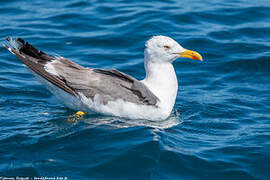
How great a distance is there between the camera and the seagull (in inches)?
320

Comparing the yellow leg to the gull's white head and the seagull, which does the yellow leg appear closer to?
the seagull

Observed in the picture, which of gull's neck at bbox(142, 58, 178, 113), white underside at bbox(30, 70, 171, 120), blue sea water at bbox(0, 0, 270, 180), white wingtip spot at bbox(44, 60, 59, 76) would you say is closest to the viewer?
blue sea water at bbox(0, 0, 270, 180)

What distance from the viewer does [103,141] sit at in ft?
23.6

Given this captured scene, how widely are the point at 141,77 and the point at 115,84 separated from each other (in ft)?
9.02

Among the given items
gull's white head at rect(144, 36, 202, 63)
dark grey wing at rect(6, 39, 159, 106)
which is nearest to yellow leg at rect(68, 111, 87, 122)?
dark grey wing at rect(6, 39, 159, 106)

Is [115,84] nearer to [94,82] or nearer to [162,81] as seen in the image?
[94,82]

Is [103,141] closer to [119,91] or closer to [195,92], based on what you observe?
[119,91]

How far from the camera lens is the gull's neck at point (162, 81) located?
27.7ft

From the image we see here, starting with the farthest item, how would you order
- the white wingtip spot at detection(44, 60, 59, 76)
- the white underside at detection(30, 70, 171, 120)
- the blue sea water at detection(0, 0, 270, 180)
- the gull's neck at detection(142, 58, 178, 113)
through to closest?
the gull's neck at detection(142, 58, 178, 113) < the white wingtip spot at detection(44, 60, 59, 76) < the white underside at detection(30, 70, 171, 120) < the blue sea water at detection(0, 0, 270, 180)

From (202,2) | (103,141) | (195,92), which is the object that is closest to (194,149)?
(103,141)

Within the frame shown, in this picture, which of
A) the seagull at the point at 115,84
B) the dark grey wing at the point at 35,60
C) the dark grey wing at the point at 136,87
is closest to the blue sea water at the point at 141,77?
the seagull at the point at 115,84

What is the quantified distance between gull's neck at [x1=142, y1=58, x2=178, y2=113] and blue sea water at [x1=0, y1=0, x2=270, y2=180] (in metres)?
0.45

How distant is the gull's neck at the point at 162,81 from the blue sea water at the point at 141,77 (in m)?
0.45

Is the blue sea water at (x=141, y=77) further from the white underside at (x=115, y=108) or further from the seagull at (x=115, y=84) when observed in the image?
the seagull at (x=115, y=84)
